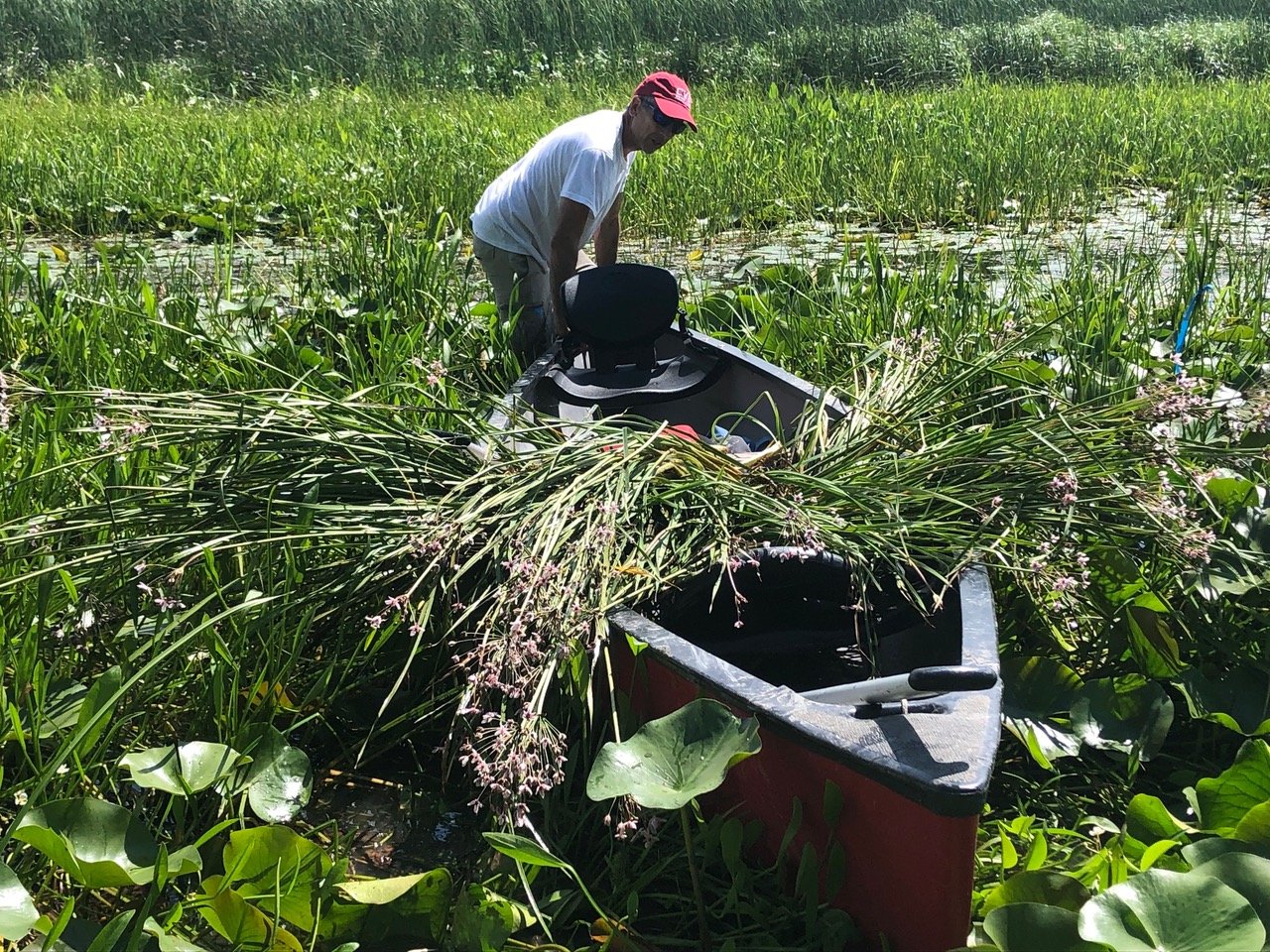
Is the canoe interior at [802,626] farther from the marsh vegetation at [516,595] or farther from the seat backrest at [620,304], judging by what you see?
the seat backrest at [620,304]

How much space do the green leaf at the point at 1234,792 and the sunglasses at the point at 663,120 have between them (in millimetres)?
2617

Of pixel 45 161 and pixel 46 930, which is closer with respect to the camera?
pixel 46 930

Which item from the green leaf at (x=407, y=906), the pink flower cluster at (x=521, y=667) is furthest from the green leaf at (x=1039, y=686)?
the green leaf at (x=407, y=906)

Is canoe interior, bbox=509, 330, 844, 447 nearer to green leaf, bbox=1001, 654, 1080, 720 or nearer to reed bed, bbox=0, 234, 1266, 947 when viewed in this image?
reed bed, bbox=0, 234, 1266, 947

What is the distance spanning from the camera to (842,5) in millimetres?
15320

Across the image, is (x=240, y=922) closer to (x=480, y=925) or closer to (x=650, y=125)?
(x=480, y=925)

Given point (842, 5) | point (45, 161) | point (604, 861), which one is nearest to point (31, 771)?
point (604, 861)

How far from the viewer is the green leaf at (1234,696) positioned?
7.24ft

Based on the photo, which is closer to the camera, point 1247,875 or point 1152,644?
point 1247,875

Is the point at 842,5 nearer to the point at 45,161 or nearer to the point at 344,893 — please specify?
the point at 45,161

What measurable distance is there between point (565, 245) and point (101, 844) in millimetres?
2612

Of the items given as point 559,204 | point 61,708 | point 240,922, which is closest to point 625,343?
point 559,204

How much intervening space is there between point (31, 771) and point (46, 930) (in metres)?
0.42

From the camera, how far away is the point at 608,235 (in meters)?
4.45
